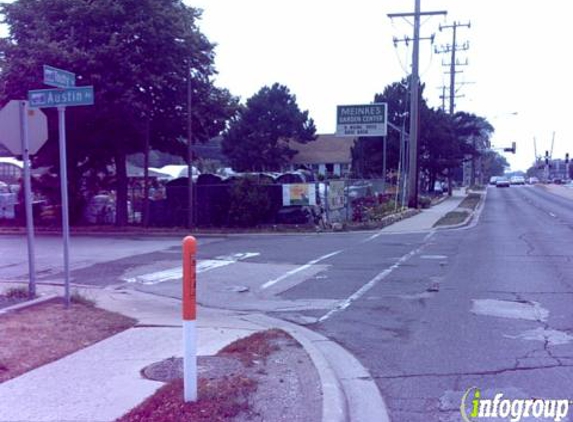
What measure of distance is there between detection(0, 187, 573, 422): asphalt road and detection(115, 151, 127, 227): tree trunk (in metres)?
4.25

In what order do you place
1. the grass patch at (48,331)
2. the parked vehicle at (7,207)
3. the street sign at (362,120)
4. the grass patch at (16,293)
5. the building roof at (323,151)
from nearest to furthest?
the grass patch at (48,331) < the grass patch at (16,293) < the parked vehicle at (7,207) < the street sign at (362,120) < the building roof at (323,151)

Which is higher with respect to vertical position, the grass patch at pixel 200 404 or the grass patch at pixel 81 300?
Answer: the grass patch at pixel 200 404

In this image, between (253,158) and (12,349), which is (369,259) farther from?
(253,158)

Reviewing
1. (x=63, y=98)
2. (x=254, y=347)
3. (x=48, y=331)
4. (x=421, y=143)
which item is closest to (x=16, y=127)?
(x=63, y=98)

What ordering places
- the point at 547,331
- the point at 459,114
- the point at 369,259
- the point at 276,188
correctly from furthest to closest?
the point at 459,114
the point at 276,188
the point at 369,259
the point at 547,331

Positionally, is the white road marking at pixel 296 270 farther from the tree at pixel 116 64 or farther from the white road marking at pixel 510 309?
the tree at pixel 116 64

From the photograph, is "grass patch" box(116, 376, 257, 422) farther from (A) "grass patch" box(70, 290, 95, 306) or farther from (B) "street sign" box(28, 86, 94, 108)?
(B) "street sign" box(28, 86, 94, 108)

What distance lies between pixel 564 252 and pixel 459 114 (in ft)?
153

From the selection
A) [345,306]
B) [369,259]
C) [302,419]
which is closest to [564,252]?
[369,259]

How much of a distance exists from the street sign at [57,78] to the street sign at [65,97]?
133 mm

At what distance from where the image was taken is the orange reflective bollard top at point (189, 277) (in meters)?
5.04

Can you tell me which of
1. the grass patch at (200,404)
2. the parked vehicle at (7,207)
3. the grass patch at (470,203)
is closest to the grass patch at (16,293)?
the grass patch at (200,404)

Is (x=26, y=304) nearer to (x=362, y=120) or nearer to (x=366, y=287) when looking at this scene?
(x=366, y=287)

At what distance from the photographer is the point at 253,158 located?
65.4 m
